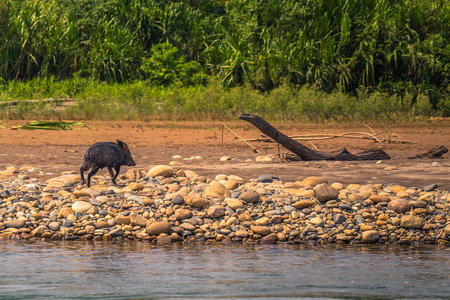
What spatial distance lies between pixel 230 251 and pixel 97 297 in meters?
1.96

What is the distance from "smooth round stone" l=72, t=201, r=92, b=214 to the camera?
25.7ft

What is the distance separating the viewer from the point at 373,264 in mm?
6312

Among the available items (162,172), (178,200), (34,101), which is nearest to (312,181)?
(178,200)

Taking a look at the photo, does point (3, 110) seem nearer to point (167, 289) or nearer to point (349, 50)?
point (349, 50)

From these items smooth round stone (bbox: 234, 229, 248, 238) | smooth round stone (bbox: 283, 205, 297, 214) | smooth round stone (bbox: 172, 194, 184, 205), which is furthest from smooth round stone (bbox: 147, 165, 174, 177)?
smooth round stone (bbox: 234, 229, 248, 238)

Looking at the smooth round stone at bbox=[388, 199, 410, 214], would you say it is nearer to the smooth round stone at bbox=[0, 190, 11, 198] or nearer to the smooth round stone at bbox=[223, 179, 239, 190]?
the smooth round stone at bbox=[223, 179, 239, 190]

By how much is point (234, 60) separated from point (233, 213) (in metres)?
14.0

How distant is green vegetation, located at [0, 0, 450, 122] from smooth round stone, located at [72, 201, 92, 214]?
1014 centimetres

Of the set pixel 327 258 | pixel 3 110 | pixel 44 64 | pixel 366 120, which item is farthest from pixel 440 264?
pixel 44 64

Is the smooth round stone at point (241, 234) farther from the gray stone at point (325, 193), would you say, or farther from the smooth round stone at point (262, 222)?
the gray stone at point (325, 193)

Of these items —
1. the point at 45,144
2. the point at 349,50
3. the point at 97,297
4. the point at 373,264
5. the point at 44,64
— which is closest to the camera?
the point at 97,297

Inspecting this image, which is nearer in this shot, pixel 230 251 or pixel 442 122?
pixel 230 251

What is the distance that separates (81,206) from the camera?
7.86 meters

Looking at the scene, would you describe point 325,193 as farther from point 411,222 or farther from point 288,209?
point 411,222
